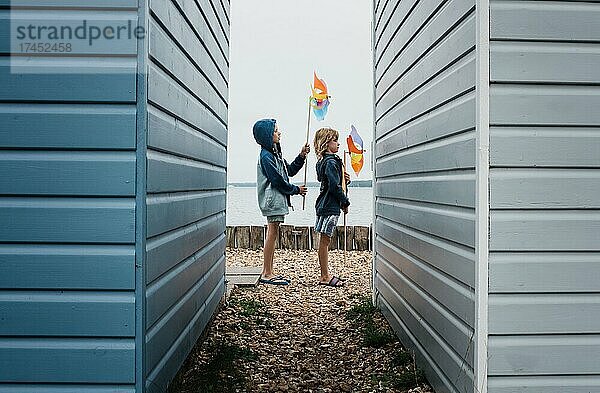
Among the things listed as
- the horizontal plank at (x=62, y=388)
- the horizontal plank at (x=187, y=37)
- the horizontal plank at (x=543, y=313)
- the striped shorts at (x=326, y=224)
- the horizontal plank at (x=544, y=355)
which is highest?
the horizontal plank at (x=187, y=37)

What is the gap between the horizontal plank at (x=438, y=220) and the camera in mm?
2814

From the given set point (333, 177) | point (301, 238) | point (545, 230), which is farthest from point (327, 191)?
point (545, 230)

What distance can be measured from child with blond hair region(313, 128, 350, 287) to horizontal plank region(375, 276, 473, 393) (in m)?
1.89

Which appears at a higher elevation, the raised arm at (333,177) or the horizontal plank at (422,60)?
the horizontal plank at (422,60)

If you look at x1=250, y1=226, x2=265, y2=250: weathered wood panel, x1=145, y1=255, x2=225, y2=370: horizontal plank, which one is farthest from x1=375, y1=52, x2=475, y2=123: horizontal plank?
x1=250, y1=226, x2=265, y2=250: weathered wood panel

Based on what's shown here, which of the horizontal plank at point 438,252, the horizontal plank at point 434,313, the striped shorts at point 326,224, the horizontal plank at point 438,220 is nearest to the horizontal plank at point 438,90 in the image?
the horizontal plank at point 438,220

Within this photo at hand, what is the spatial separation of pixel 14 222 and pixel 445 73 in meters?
1.96

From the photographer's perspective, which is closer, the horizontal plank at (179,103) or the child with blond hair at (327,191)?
the horizontal plank at (179,103)

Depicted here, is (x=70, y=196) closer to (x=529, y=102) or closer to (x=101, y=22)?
(x=101, y=22)

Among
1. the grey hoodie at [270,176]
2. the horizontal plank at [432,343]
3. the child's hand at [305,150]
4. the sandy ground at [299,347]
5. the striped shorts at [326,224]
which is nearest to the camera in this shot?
the horizontal plank at [432,343]

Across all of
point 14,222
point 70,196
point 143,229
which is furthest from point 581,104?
point 14,222

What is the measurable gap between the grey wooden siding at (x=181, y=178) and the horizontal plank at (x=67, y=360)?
0.12 meters

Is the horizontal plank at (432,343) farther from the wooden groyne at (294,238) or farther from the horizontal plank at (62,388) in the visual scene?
the wooden groyne at (294,238)

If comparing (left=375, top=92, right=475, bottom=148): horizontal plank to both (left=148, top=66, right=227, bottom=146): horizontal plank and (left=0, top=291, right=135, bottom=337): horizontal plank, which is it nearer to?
(left=148, top=66, right=227, bottom=146): horizontal plank
